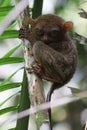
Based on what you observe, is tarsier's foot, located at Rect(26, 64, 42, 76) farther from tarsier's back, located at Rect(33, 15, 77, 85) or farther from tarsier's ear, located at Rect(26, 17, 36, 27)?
tarsier's ear, located at Rect(26, 17, 36, 27)

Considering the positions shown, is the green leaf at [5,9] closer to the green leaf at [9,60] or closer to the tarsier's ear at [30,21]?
the tarsier's ear at [30,21]

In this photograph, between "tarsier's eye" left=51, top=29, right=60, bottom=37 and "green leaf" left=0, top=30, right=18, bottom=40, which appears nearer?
"green leaf" left=0, top=30, right=18, bottom=40

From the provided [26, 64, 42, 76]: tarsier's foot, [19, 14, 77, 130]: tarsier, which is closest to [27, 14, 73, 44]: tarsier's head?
[19, 14, 77, 130]: tarsier

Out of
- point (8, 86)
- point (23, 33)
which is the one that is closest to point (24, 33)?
point (23, 33)

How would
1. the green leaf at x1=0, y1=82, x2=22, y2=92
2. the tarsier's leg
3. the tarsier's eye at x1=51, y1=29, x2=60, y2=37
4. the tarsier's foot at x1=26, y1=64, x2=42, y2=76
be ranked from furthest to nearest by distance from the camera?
the tarsier's eye at x1=51, y1=29, x2=60, y2=37 → the tarsier's leg → the green leaf at x1=0, y1=82, x2=22, y2=92 → the tarsier's foot at x1=26, y1=64, x2=42, y2=76

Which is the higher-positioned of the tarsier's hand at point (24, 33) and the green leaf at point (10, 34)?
the tarsier's hand at point (24, 33)

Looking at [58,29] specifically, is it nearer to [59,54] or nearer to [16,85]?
[59,54]

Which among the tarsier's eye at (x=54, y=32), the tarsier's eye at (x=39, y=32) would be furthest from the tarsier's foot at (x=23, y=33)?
the tarsier's eye at (x=54, y=32)
